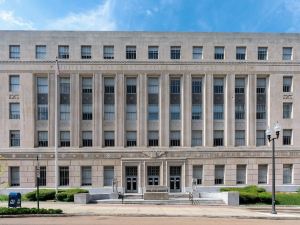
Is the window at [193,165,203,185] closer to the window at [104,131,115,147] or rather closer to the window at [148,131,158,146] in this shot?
the window at [148,131,158,146]

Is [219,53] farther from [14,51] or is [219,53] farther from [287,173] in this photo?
[14,51]

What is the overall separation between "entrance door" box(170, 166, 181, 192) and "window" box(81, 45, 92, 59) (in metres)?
19.1

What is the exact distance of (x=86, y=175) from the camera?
48.8m

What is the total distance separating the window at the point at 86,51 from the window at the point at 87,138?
411 inches

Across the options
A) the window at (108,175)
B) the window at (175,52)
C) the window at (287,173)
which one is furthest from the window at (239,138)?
the window at (108,175)

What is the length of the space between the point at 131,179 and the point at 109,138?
6.35m

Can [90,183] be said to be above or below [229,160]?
below

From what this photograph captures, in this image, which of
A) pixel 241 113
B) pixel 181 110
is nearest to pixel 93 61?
pixel 181 110

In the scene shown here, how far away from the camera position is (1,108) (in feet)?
158

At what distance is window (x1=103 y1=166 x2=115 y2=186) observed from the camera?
160 feet

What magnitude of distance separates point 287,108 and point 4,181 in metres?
39.8

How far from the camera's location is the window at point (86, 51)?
49.4 m

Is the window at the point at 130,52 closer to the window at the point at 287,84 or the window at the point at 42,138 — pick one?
the window at the point at 42,138

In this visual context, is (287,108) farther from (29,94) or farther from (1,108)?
(1,108)
